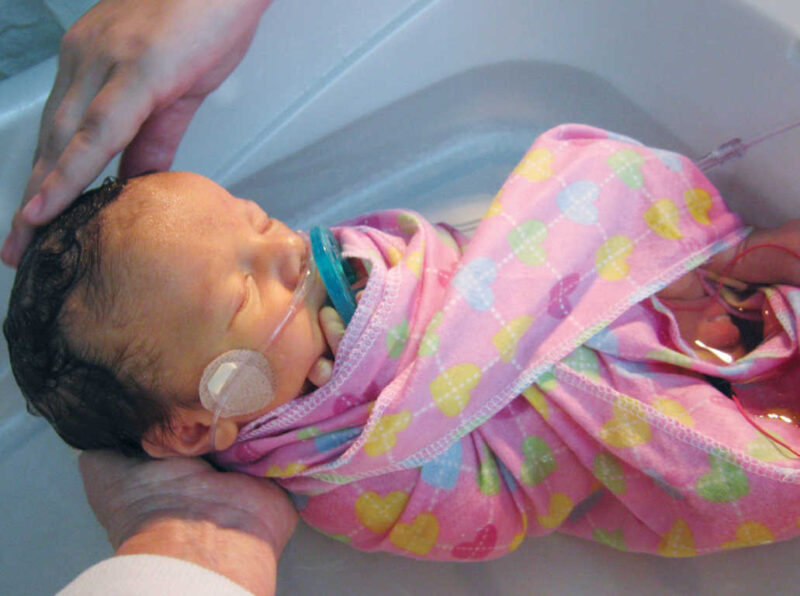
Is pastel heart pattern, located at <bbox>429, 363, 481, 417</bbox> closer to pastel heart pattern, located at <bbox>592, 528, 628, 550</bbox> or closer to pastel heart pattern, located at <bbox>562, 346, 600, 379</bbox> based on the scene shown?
pastel heart pattern, located at <bbox>562, 346, 600, 379</bbox>

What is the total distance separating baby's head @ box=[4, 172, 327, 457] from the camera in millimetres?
827

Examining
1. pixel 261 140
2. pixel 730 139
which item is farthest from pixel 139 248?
pixel 730 139

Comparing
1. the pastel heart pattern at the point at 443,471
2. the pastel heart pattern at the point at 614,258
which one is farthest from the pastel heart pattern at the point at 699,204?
the pastel heart pattern at the point at 443,471

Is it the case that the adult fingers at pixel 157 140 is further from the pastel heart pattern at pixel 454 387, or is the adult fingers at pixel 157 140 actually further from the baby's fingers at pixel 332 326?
the pastel heart pattern at pixel 454 387

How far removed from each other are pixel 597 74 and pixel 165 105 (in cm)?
92

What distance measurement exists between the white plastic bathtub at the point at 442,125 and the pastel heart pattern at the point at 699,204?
14cm

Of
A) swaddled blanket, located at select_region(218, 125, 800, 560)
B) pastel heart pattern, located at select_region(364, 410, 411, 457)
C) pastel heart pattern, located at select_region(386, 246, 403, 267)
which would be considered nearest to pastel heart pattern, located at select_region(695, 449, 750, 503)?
swaddled blanket, located at select_region(218, 125, 800, 560)

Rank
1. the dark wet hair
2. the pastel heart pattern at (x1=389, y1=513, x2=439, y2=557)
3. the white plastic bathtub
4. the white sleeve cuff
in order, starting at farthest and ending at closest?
the white plastic bathtub → the pastel heart pattern at (x1=389, y1=513, x2=439, y2=557) → the dark wet hair → the white sleeve cuff

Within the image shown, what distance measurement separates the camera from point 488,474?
1.03 m

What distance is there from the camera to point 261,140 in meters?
1.40

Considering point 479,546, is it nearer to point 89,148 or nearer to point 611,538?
point 611,538

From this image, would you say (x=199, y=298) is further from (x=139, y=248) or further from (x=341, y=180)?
(x=341, y=180)

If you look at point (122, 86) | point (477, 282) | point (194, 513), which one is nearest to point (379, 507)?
point (194, 513)

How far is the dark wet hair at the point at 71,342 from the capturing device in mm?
822
